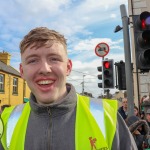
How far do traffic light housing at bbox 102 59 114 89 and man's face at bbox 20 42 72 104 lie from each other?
6517 mm

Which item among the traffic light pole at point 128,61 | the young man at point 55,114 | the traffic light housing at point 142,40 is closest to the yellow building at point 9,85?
the traffic light pole at point 128,61

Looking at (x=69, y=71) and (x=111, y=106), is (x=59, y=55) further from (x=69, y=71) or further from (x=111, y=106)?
(x=111, y=106)

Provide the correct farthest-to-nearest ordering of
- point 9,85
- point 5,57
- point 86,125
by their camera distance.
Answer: point 5,57, point 9,85, point 86,125

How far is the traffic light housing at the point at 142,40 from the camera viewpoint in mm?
6081

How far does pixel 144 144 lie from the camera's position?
4.02 metres

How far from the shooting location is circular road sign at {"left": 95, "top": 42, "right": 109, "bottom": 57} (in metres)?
9.95

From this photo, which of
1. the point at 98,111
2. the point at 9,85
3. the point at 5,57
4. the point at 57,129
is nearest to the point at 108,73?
the point at 98,111

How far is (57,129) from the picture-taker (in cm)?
205

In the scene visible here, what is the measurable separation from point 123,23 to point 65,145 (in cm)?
513

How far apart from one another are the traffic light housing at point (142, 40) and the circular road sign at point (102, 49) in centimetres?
376

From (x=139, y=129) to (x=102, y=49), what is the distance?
637 centimetres

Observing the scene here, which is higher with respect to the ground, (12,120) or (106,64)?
(106,64)

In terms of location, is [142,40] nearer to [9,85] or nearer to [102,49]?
[102,49]

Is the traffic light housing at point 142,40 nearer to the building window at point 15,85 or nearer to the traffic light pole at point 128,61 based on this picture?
the traffic light pole at point 128,61
